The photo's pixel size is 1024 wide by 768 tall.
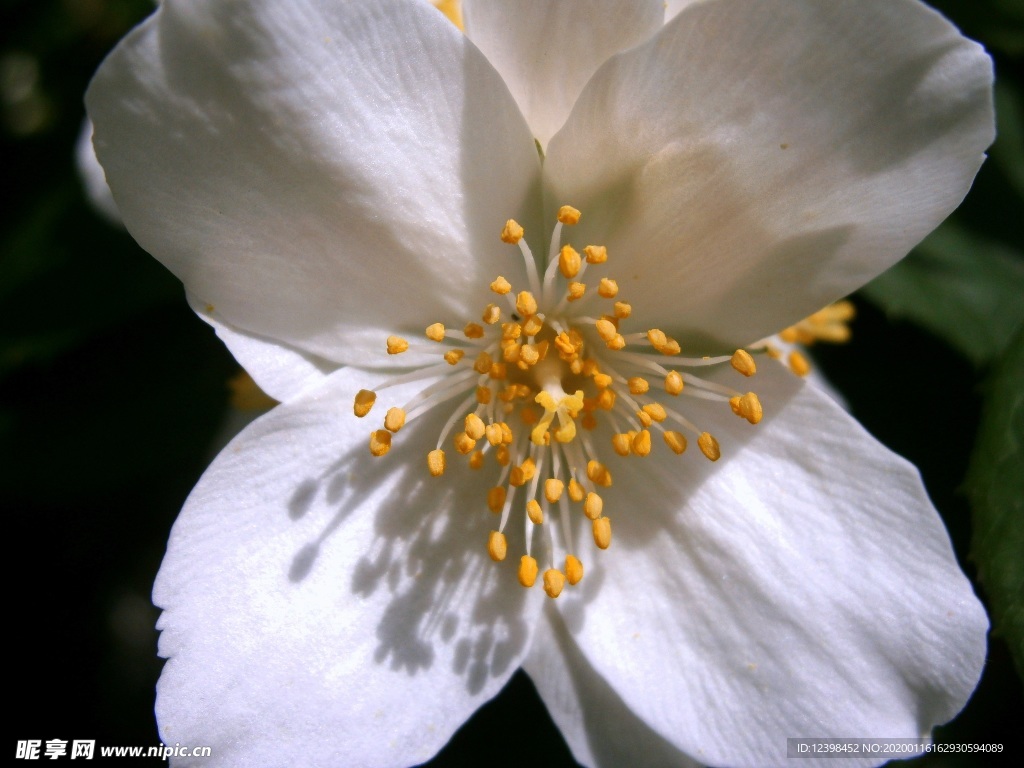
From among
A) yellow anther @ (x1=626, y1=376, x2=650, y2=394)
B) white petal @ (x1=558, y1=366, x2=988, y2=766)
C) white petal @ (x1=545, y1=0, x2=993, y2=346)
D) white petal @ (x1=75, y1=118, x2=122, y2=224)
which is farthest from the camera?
white petal @ (x1=75, y1=118, x2=122, y2=224)

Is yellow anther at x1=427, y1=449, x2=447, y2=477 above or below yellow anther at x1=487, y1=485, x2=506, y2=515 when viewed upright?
above

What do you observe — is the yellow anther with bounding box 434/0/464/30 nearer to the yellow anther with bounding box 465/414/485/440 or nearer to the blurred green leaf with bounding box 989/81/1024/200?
the yellow anther with bounding box 465/414/485/440

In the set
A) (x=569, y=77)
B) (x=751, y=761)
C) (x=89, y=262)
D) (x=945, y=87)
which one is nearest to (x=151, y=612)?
(x=89, y=262)

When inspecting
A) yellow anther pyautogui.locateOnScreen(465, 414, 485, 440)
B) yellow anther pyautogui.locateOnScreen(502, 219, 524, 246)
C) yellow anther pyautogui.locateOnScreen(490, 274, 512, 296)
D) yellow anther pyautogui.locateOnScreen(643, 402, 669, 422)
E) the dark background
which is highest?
yellow anther pyautogui.locateOnScreen(502, 219, 524, 246)

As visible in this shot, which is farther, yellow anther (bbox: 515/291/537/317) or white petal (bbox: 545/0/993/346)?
yellow anther (bbox: 515/291/537/317)

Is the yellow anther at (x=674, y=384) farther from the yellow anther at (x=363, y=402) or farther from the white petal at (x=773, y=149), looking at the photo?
the yellow anther at (x=363, y=402)

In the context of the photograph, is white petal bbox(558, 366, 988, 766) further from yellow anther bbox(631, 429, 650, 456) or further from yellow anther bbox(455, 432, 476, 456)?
yellow anther bbox(455, 432, 476, 456)

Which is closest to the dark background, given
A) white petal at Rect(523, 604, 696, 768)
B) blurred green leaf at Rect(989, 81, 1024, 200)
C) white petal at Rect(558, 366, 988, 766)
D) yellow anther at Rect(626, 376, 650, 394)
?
blurred green leaf at Rect(989, 81, 1024, 200)

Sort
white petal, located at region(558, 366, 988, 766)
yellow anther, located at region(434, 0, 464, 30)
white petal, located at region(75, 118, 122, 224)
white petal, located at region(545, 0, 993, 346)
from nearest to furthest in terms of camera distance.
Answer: white petal, located at region(545, 0, 993, 346) < white petal, located at region(558, 366, 988, 766) < yellow anther, located at region(434, 0, 464, 30) < white petal, located at region(75, 118, 122, 224)
